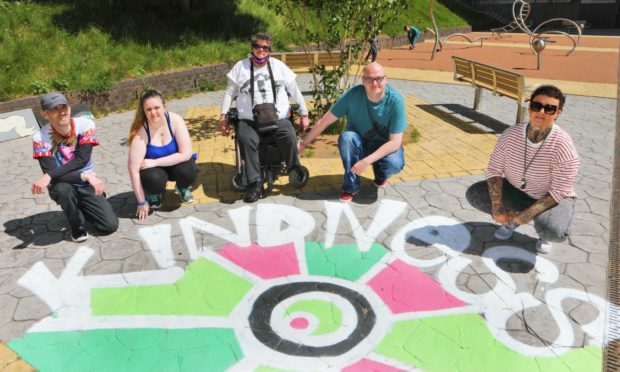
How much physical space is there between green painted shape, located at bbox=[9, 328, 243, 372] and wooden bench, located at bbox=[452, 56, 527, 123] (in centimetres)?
645

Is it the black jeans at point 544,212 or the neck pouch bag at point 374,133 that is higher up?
the neck pouch bag at point 374,133

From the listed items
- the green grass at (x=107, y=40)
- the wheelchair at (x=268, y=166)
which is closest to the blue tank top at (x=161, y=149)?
the wheelchair at (x=268, y=166)

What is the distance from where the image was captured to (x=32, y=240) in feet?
14.9

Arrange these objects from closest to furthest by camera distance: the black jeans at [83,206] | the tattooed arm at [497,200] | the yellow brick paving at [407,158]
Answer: the tattooed arm at [497,200], the black jeans at [83,206], the yellow brick paving at [407,158]

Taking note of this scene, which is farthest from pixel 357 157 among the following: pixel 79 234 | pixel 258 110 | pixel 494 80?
pixel 494 80

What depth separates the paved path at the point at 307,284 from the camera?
3.06 m

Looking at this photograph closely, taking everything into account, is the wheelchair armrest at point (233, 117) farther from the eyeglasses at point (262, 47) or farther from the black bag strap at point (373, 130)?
the black bag strap at point (373, 130)

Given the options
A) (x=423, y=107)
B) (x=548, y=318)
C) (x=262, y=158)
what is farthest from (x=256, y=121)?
(x=423, y=107)

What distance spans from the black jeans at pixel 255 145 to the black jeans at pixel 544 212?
7.06 ft

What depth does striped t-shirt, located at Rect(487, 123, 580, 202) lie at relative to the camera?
12.1ft

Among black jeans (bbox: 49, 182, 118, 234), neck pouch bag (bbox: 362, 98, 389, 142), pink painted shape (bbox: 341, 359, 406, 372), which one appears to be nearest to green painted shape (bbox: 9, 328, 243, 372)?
pink painted shape (bbox: 341, 359, 406, 372)

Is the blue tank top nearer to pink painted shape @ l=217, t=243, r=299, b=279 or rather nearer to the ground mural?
the ground mural

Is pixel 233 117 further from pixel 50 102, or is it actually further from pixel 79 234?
pixel 79 234

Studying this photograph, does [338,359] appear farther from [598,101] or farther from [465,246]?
[598,101]
